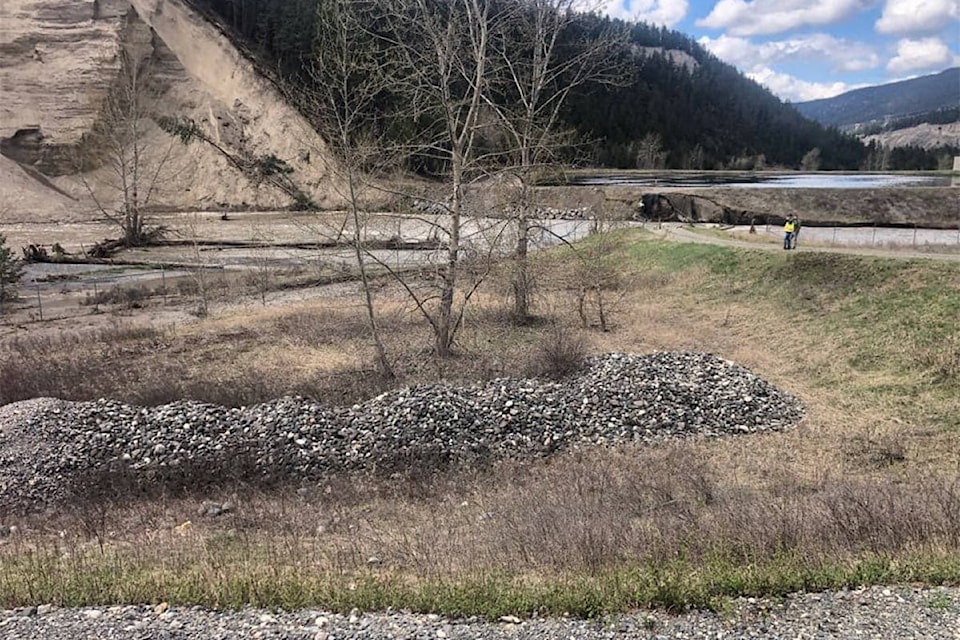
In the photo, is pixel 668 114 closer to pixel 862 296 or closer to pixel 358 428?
pixel 862 296

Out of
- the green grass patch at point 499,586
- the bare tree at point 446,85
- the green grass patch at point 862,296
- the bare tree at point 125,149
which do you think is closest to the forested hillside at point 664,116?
the bare tree at point 125,149

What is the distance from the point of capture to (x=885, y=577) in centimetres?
488

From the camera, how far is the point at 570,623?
4434 millimetres

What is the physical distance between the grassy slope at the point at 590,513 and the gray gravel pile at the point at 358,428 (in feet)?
2.08

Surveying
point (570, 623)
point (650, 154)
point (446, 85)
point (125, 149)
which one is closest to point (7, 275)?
point (446, 85)

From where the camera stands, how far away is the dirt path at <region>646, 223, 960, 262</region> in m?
24.9

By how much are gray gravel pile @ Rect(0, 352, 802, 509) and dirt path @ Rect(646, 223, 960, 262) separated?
15117mm

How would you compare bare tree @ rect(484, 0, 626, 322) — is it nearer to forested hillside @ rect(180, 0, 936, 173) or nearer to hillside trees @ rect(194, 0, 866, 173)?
forested hillside @ rect(180, 0, 936, 173)

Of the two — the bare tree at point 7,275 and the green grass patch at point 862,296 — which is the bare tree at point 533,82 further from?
the bare tree at point 7,275

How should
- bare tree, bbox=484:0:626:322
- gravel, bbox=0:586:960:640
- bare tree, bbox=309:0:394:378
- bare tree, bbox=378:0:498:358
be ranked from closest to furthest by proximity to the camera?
1. gravel, bbox=0:586:960:640
2. bare tree, bbox=309:0:394:378
3. bare tree, bbox=378:0:498:358
4. bare tree, bbox=484:0:626:322

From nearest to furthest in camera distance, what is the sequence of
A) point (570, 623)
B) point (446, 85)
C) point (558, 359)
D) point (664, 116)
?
1. point (570, 623)
2. point (558, 359)
3. point (446, 85)
4. point (664, 116)

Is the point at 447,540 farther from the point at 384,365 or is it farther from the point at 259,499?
the point at 384,365

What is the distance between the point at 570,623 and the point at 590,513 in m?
3.47

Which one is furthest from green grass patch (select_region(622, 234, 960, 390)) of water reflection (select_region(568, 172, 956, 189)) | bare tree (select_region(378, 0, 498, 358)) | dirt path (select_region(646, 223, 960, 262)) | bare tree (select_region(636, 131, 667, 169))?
bare tree (select_region(636, 131, 667, 169))
